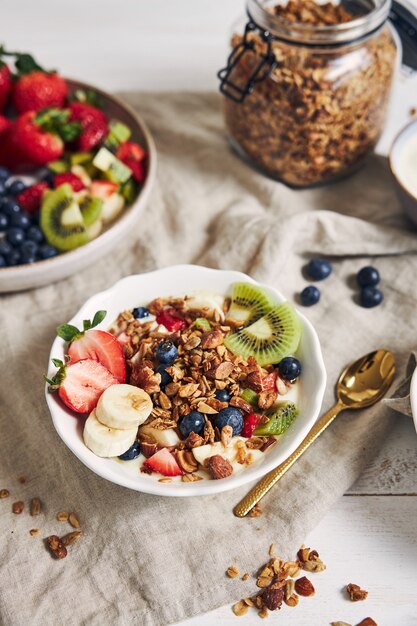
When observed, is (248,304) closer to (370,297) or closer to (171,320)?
(171,320)

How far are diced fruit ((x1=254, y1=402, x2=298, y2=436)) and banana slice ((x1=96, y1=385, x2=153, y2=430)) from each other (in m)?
0.23

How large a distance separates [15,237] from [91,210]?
0.21 m

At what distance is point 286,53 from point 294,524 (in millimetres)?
1153

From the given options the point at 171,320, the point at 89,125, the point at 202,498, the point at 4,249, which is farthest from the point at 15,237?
the point at 202,498

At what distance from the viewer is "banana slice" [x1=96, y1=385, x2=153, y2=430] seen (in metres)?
1.38

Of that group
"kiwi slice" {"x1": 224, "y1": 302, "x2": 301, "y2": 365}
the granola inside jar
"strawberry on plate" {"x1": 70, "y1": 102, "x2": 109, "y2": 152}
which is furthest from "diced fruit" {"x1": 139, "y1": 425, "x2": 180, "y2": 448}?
"strawberry on plate" {"x1": 70, "y1": 102, "x2": 109, "y2": 152}

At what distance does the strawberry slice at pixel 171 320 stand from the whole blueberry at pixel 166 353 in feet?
0.36

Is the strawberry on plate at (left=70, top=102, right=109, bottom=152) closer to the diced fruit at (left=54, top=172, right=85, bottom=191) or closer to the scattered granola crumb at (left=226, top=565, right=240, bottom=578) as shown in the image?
the diced fruit at (left=54, top=172, right=85, bottom=191)

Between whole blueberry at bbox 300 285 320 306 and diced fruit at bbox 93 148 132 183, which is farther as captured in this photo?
diced fruit at bbox 93 148 132 183

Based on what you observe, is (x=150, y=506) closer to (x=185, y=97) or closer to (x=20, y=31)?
(x=185, y=97)

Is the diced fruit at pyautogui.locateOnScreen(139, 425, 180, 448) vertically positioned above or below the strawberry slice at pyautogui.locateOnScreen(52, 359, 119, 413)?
below

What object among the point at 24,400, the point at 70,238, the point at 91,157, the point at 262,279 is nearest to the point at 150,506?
the point at 24,400

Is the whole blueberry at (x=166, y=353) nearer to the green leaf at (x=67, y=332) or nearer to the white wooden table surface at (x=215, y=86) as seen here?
the green leaf at (x=67, y=332)

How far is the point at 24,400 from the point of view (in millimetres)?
1653
